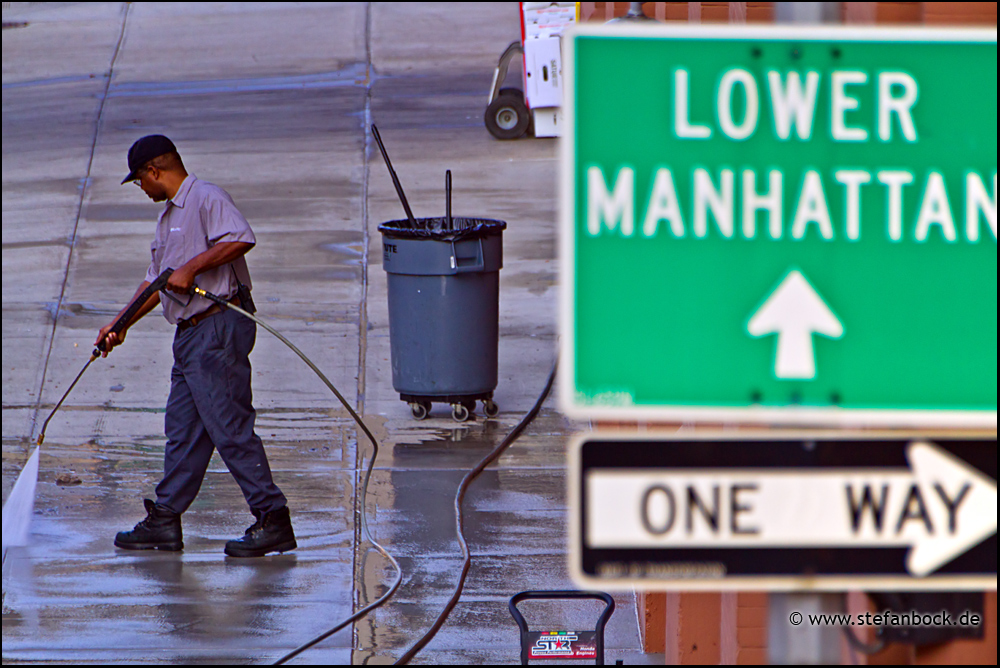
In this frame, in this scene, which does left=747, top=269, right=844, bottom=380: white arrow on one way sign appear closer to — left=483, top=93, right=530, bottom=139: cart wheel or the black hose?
the black hose

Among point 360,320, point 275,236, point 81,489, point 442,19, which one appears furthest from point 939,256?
point 442,19

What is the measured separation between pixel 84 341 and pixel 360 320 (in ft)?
6.88

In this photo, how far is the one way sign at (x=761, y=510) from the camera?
1792 millimetres

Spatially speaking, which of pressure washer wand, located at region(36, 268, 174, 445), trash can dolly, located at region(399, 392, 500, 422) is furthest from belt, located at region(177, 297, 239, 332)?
trash can dolly, located at region(399, 392, 500, 422)

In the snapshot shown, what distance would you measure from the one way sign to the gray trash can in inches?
246

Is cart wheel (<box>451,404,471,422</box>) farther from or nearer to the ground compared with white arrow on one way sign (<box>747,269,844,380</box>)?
nearer to the ground

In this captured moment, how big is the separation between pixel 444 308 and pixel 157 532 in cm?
251

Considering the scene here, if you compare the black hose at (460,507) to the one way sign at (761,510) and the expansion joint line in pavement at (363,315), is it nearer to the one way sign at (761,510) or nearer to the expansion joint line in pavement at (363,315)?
the expansion joint line in pavement at (363,315)

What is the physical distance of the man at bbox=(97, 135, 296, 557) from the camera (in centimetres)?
629

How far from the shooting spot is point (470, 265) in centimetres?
807

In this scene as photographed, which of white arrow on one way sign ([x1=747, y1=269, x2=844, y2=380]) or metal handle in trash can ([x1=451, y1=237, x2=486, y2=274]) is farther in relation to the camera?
metal handle in trash can ([x1=451, y1=237, x2=486, y2=274])
